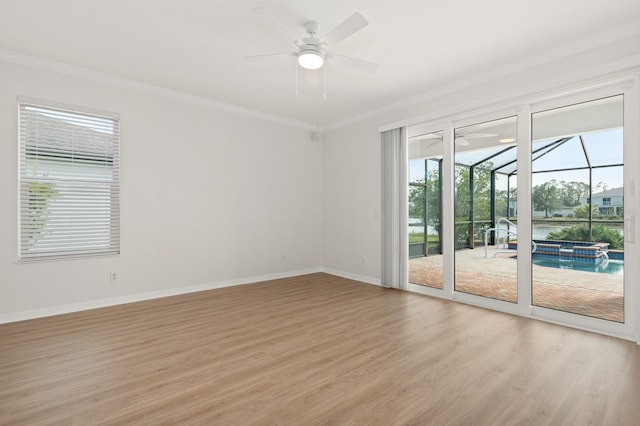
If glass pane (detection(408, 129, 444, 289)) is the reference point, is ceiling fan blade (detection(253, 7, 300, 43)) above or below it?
above

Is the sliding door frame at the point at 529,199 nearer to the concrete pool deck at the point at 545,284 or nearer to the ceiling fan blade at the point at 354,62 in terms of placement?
the concrete pool deck at the point at 545,284

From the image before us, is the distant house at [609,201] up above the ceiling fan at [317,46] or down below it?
below

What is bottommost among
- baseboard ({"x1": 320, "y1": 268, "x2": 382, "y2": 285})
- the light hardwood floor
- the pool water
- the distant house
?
the light hardwood floor

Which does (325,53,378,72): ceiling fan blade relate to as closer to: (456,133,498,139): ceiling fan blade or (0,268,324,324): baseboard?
(456,133,498,139): ceiling fan blade

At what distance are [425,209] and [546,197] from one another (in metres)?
1.55

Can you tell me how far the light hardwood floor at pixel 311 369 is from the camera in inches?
75.0

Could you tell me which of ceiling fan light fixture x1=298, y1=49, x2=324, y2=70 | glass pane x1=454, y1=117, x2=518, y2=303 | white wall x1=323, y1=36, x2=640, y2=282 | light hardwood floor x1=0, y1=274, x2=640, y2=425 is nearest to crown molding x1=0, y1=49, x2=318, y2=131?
white wall x1=323, y1=36, x2=640, y2=282

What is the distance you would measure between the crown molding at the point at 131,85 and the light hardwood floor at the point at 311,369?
2.88 metres

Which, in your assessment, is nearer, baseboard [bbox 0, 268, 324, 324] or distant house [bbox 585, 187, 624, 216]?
distant house [bbox 585, 187, 624, 216]

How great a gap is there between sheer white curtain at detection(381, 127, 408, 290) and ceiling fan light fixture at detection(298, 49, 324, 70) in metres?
2.20

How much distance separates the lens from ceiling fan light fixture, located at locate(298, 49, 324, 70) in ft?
9.73

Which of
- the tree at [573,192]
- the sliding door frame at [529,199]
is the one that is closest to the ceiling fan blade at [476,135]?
the sliding door frame at [529,199]

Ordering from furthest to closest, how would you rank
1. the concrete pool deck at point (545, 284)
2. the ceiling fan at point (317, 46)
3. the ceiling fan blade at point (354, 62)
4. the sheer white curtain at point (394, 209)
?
1. the sheer white curtain at point (394, 209)
2. the concrete pool deck at point (545, 284)
3. the ceiling fan blade at point (354, 62)
4. the ceiling fan at point (317, 46)

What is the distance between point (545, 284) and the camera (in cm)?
359
